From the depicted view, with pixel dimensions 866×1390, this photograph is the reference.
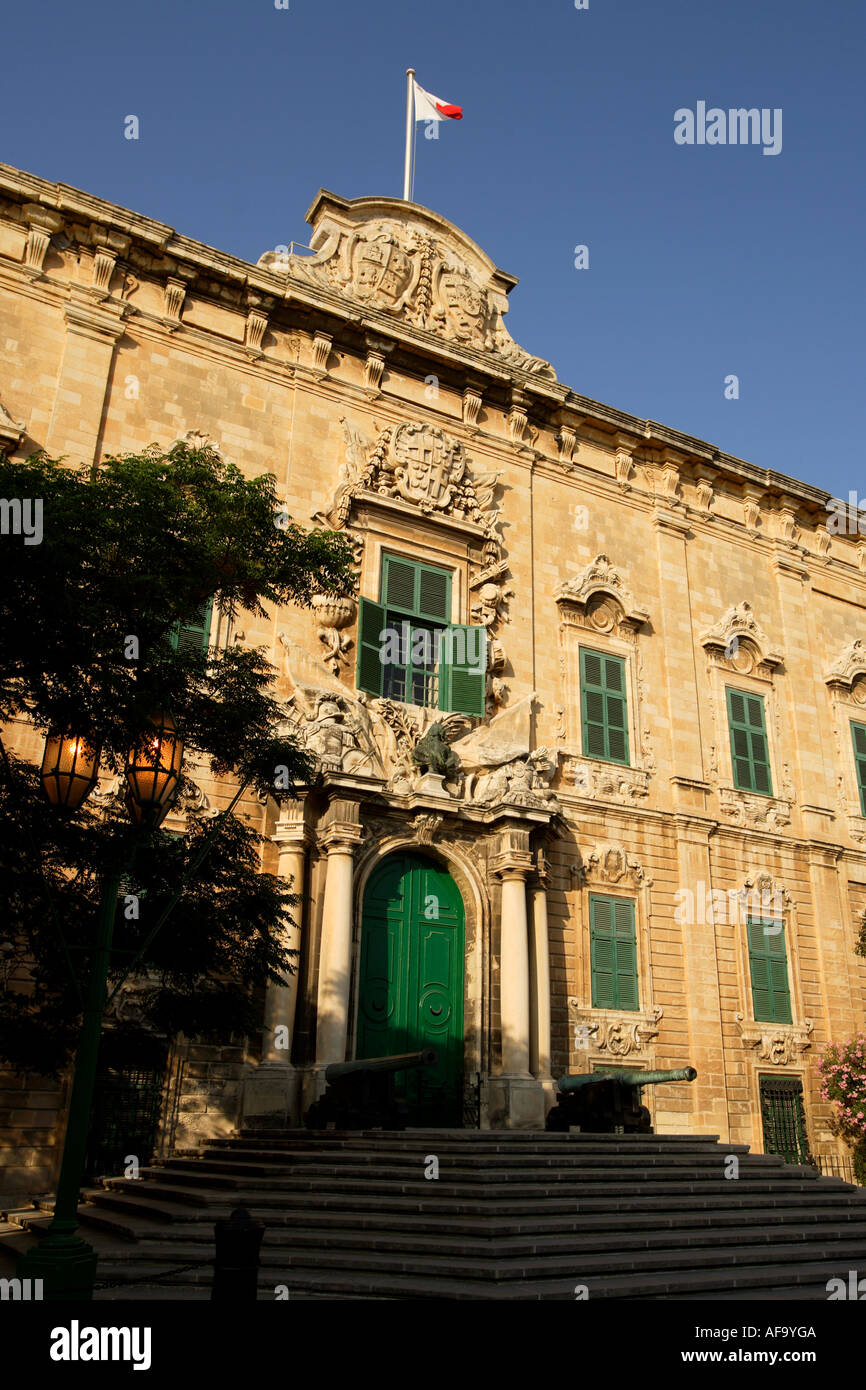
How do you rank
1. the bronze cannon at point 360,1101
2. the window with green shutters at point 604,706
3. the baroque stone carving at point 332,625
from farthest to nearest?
the window with green shutters at point 604,706
the baroque stone carving at point 332,625
the bronze cannon at point 360,1101

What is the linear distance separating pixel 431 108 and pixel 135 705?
1643 cm

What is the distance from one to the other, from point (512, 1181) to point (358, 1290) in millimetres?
2970

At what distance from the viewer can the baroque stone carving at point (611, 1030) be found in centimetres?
1656

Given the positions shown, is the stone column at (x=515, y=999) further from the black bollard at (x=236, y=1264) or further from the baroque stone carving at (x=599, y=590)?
the black bollard at (x=236, y=1264)

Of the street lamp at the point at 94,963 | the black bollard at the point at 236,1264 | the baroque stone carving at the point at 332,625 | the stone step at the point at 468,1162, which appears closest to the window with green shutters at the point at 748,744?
the baroque stone carving at the point at 332,625

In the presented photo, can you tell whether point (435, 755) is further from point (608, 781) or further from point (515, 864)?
point (608, 781)

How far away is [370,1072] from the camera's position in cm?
1291

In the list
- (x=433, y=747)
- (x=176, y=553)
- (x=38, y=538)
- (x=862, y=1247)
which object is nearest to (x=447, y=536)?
(x=433, y=747)

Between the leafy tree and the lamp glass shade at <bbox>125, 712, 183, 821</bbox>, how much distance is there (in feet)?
0.51

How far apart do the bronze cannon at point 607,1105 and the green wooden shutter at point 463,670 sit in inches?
232

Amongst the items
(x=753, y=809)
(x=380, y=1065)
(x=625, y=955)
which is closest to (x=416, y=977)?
(x=380, y=1065)

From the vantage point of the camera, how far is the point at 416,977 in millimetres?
15641

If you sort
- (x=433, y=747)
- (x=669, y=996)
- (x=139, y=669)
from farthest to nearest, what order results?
(x=669, y=996)
(x=433, y=747)
(x=139, y=669)
